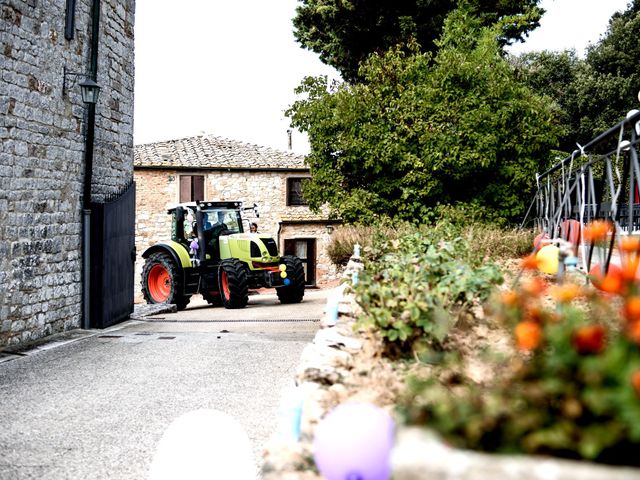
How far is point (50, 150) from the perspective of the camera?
946cm

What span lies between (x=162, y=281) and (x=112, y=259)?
5106 millimetres

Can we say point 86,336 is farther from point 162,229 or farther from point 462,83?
point 162,229

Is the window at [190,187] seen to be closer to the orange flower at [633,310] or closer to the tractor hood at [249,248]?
the tractor hood at [249,248]

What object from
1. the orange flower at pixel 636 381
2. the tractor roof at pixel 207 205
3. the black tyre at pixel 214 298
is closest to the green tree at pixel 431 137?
the tractor roof at pixel 207 205

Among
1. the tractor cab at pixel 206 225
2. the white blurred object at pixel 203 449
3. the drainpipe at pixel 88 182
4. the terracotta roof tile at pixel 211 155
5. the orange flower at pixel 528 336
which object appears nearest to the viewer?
the orange flower at pixel 528 336

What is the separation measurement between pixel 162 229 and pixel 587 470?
25542 millimetres

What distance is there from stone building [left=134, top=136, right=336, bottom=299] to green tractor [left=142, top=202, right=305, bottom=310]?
981 cm

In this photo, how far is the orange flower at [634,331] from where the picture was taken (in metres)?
1.51

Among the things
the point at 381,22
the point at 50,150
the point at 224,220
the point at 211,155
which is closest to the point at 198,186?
the point at 211,155

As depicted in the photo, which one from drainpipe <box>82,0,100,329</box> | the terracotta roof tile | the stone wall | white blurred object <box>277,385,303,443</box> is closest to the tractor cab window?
drainpipe <box>82,0,100,329</box>

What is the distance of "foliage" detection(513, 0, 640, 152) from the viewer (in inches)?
1073

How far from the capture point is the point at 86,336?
32.0ft

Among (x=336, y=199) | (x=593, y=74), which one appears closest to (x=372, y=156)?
(x=336, y=199)

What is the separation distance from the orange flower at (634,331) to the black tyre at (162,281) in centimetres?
1444
